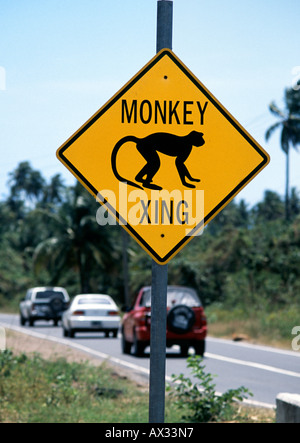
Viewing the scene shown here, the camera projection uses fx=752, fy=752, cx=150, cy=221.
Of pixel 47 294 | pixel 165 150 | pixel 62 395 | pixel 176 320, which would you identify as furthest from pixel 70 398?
pixel 47 294

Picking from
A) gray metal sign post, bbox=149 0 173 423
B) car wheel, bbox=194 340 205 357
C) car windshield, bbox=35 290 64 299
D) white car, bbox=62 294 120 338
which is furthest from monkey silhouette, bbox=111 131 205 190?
car windshield, bbox=35 290 64 299

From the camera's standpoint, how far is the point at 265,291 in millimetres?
35000

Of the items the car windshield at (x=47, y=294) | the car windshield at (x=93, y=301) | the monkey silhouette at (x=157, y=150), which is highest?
the monkey silhouette at (x=157, y=150)

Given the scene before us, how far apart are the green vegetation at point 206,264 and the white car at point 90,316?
A: 4848 mm

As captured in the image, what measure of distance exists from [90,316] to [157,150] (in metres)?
20.6

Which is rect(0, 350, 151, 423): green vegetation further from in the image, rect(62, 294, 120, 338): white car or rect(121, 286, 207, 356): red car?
rect(62, 294, 120, 338): white car

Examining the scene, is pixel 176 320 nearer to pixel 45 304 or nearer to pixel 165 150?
pixel 165 150

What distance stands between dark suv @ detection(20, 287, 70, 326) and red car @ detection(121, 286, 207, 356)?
528 inches

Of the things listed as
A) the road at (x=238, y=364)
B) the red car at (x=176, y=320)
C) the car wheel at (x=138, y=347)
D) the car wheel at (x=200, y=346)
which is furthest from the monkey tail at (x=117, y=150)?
the car wheel at (x=200, y=346)

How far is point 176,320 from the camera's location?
17766mm

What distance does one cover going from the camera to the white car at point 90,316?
81.0 ft

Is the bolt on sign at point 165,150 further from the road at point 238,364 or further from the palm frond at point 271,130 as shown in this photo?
the palm frond at point 271,130

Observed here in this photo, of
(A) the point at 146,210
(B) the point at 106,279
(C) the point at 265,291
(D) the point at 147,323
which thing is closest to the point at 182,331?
(D) the point at 147,323
